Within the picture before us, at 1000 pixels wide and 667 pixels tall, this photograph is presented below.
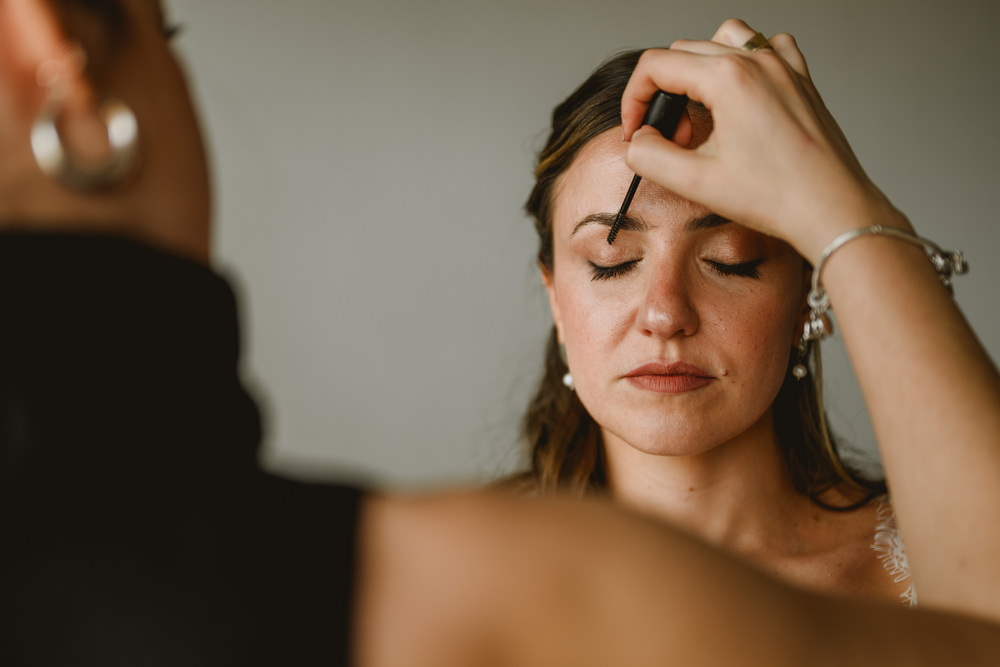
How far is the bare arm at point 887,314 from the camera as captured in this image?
1.79 ft

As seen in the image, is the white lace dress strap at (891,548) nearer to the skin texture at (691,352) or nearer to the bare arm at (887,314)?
the skin texture at (691,352)

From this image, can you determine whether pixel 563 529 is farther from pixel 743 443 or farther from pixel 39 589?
pixel 743 443

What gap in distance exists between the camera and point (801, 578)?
119 cm

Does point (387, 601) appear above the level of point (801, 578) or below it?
above

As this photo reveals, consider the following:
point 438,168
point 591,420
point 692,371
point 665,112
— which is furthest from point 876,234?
point 438,168

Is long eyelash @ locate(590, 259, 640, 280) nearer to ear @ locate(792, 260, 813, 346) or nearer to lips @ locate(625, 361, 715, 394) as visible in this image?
lips @ locate(625, 361, 715, 394)

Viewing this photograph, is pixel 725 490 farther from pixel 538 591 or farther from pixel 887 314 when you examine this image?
pixel 538 591

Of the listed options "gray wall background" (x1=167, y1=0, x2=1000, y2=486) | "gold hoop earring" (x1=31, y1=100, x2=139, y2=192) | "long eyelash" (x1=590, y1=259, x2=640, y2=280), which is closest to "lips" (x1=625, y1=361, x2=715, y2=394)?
"long eyelash" (x1=590, y1=259, x2=640, y2=280)

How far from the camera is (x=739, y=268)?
43.6 inches

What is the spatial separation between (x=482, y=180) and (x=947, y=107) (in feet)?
3.47

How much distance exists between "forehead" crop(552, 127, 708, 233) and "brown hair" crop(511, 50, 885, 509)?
Answer: 0.09 feet

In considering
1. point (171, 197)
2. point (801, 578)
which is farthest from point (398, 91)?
point (171, 197)

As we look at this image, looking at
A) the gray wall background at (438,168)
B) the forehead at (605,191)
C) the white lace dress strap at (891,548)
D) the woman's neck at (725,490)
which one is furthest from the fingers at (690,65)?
the gray wall background at (438,168)

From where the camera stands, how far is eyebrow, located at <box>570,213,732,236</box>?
1075mm
